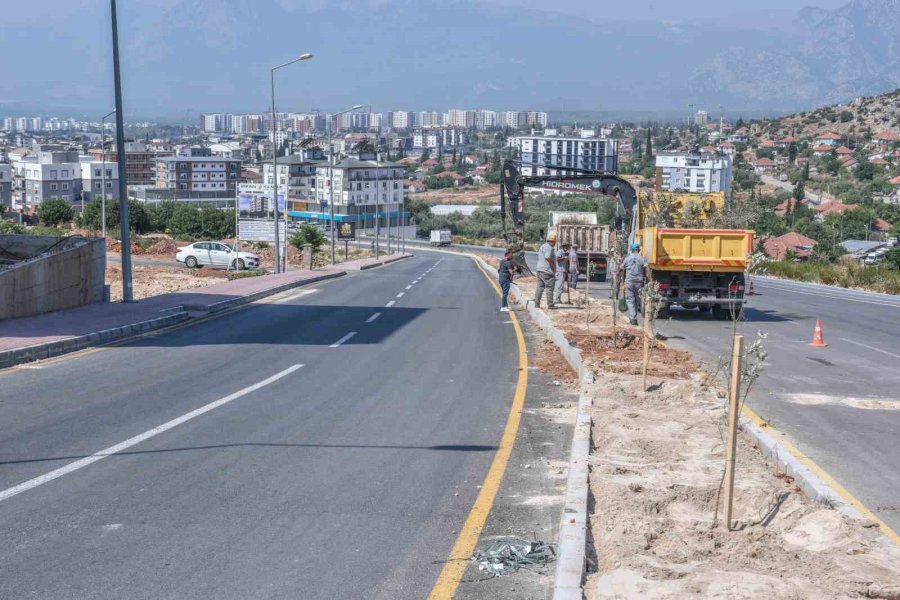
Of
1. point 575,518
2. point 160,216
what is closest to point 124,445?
point 575,518

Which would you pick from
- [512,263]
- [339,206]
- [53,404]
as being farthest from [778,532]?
[339,206]

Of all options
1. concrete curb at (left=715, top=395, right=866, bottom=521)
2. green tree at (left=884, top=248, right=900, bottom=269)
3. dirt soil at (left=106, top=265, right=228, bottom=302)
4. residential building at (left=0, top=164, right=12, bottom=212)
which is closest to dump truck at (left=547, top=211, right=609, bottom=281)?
green tree at (left=884, top=248, right=900, bottom=269)

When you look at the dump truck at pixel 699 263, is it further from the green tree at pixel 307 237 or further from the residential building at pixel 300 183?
the residential building at pixel 300 183

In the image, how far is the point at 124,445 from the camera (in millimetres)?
9727

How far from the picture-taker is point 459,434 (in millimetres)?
10516

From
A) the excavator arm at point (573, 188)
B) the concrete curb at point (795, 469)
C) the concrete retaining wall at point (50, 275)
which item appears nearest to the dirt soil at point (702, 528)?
the concrete curb at point (795, 469)

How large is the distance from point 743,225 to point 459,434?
26.6 metres

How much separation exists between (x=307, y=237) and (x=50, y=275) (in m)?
41.6

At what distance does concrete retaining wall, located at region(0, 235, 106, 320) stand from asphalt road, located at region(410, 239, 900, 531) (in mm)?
12672

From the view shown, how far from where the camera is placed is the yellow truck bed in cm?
2294

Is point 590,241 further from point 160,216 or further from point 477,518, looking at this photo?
point 160,216

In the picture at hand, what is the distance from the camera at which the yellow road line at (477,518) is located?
20.4 ft

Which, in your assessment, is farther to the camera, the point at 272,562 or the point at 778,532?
the point at 778,532

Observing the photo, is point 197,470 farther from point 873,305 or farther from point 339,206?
point 339,206
